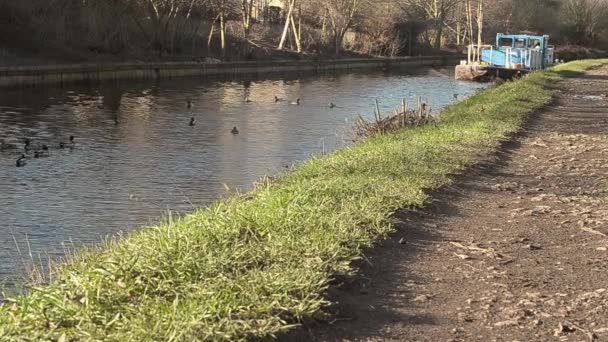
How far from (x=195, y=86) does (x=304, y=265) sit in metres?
32.3

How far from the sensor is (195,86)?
3788 centimetres

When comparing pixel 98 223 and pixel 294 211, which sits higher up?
pixel 294 211

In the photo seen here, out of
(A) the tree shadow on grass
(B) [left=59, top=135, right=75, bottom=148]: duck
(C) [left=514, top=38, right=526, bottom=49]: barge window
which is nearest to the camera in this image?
(A) the tree shadow on grass

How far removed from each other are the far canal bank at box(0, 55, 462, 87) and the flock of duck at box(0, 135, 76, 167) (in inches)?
527

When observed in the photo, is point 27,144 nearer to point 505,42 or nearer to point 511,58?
point 511,58

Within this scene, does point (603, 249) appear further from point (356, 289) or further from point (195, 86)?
point (195, 86)

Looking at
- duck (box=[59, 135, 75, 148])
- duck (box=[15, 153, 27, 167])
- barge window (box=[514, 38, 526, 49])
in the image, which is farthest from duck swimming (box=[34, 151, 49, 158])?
barge window (box=[514, 38, 526, 49])

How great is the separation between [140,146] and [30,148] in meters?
2.35

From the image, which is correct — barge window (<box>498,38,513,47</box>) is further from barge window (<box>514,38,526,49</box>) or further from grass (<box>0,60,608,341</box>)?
grass (<box>0,60,608,341</box>)

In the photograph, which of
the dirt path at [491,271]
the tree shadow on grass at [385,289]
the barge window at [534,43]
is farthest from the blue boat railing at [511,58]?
the tree shadow on grass at [385,289]

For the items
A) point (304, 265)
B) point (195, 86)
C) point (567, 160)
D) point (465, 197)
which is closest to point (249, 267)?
point (304, 265)

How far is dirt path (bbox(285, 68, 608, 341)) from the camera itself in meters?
5.45

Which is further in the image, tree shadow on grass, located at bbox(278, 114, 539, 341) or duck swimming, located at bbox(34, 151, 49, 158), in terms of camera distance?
duck swimming, located at bbox(34, 151, 49, 158)

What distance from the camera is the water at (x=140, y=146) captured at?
12.0 m
